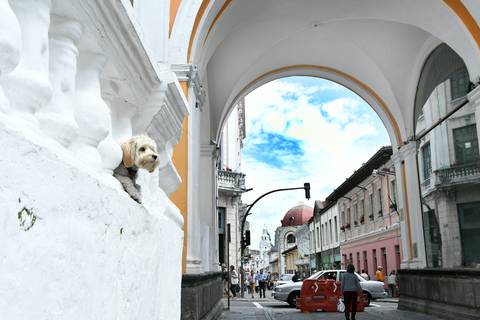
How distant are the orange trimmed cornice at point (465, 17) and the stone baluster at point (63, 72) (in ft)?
29.3

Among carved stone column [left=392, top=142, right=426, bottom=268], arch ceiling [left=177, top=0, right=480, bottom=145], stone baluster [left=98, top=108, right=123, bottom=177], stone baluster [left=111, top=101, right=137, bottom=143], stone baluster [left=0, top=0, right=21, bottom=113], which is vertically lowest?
stone baluster [left=98, top=108, right=123, bottom=177]

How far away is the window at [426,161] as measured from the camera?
1247 centimetres

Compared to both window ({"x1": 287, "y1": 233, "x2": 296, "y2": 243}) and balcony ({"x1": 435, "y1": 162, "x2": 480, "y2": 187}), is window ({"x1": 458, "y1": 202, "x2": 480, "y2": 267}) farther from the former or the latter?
window ({"x1": 287, "y1": 233, "x2": 296, "y2": 243})

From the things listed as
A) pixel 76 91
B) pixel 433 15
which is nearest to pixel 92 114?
pixel 76 91

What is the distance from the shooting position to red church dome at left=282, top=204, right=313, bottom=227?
74125mm

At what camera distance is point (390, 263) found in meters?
24.3

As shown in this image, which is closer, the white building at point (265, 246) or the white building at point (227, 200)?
the white building at point (227, 200)

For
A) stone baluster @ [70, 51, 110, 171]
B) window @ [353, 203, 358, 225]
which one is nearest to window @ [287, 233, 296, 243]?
window @ [353, 203, 358, 225]

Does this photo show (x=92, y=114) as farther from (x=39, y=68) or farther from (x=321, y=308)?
(x=321, y=308)

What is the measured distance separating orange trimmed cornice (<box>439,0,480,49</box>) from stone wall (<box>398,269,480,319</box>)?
4.15 metres

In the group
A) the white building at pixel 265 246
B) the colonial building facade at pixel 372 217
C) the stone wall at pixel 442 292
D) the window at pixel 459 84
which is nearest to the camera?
the stone wall at pixel 442 292

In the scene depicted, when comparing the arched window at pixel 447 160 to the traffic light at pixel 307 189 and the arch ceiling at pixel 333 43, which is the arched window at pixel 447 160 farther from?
the traffic light at pixel 307 189

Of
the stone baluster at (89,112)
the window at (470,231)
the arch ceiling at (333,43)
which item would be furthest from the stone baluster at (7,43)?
the window at (470,231)

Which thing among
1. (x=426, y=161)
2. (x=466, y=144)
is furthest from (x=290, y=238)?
(x=466, y=144)
